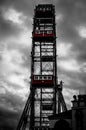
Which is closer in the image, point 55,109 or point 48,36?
point 55,109

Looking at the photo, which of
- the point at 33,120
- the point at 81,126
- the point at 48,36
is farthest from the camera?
the point at 48,36

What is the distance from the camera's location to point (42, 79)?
107ft

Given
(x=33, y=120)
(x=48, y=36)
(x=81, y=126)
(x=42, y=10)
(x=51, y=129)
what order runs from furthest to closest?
(x=42, y=10) < (x=48, y=36) < (x=33, y=120) < (x=51, y=129) < (x=81, y=126)

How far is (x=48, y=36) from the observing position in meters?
35.3

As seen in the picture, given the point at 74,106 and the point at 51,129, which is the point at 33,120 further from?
the point at 74,106

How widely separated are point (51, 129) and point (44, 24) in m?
17.5

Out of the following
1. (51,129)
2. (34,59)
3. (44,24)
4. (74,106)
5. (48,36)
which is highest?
(44,24)

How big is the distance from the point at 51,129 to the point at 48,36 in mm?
13777

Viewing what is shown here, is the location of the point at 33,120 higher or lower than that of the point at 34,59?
lower

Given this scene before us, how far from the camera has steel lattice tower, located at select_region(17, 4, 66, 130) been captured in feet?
107

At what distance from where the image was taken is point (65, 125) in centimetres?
2522

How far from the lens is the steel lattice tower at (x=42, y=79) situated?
107ft

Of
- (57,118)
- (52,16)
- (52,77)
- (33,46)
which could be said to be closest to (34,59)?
(33,46)

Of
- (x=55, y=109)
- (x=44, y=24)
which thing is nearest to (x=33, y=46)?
(x=44, y=24)
